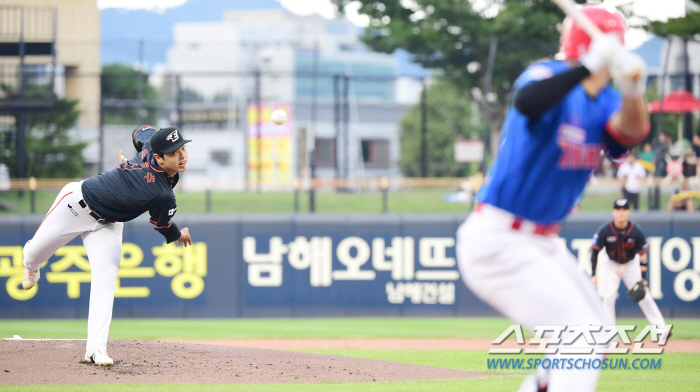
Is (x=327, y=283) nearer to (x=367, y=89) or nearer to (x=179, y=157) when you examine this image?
(x=179, y=157)

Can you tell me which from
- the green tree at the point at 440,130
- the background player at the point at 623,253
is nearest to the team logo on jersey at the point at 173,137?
the background player at the point at 623,253

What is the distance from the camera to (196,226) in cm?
1268

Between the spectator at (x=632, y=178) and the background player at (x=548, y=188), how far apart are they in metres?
11.9

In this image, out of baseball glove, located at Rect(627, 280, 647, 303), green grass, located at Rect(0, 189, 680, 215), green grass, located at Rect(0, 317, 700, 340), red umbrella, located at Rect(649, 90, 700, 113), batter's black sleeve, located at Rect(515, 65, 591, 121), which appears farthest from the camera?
green grass, located at Rect(0, 189, 680, 215)

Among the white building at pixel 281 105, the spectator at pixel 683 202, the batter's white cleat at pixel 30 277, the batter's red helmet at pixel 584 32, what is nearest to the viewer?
the batter's red helmet at pixel 584 32

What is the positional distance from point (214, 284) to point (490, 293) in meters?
9.71

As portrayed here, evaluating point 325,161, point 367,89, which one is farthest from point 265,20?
point 325,161

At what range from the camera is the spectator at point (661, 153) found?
14680 millimetres

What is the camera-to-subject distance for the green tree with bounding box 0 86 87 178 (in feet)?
55.8

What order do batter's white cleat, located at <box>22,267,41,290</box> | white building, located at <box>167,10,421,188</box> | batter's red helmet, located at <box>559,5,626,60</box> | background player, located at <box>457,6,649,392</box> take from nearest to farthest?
background player, located at <box>457,6,649,392</box>
batter's red helmet, located at <box>559,5,626,60</box>
batter's white cleat, located at <box>22,267,41,290</box>
white building, located at <box>167,10,421,188</box>

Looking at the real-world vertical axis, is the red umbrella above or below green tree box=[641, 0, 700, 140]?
below

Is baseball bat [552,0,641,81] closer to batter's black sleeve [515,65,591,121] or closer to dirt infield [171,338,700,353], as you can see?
batter's black sleeve [515,65,591,121]

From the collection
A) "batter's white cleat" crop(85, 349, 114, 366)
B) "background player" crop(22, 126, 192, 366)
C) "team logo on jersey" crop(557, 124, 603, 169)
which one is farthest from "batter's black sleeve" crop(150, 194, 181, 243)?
"team logo on jersey" crop(557, 124, 603, 169)

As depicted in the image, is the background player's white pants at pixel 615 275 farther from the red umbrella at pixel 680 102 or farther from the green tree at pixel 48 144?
the green tree at pixel 48 144
